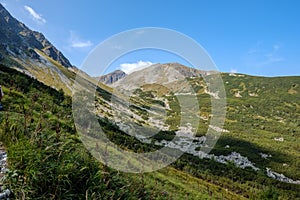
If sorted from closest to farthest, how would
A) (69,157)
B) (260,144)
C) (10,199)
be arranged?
(10,199), (69,157), (260,144)

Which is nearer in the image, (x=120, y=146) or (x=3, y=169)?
(x=3, y=169)

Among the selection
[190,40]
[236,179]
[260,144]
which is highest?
[260,144]

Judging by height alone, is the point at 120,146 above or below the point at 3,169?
below

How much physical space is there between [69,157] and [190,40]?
26.4ft

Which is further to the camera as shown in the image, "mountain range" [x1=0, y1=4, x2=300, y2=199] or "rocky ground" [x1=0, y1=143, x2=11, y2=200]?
"mountain range" [x1=0, y1=4, x2=300, y2=199]

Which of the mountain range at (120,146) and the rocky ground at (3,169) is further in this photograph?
the mountain range at (120,146)

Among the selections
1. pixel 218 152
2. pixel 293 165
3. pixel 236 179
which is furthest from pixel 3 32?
pixel 293 165

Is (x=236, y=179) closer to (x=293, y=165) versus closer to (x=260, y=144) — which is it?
(x=293, y=165)

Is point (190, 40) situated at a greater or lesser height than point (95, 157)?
greater

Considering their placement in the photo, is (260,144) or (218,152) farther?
(260,144)

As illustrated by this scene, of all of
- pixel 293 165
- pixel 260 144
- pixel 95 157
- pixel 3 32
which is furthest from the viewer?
pixel 3 32

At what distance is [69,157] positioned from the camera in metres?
5.47

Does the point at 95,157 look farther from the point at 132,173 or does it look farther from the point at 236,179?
the point at 236,179

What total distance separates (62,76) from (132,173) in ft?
513
